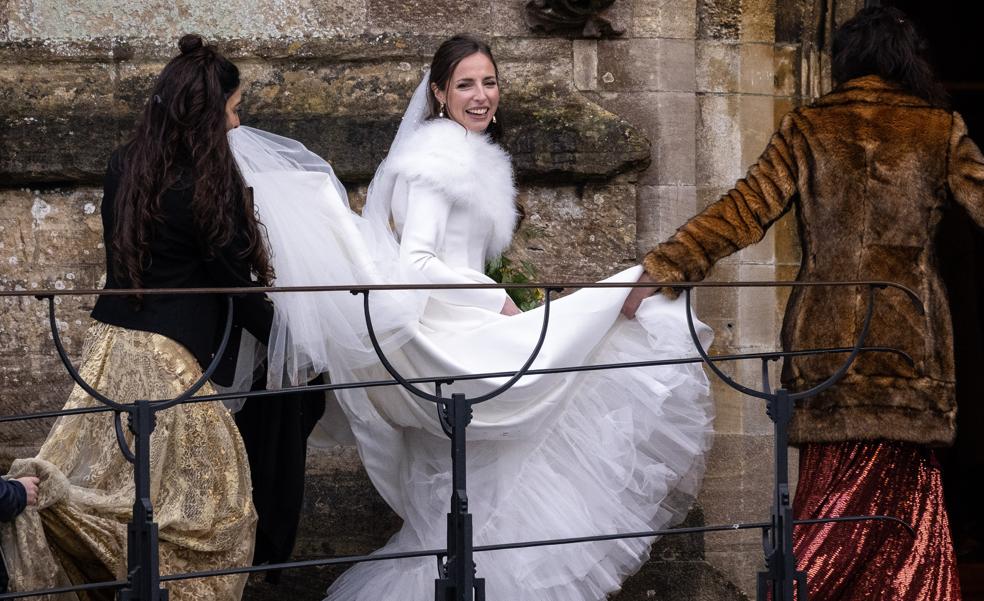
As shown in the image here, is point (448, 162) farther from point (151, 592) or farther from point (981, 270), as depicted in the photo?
point (981, 270)

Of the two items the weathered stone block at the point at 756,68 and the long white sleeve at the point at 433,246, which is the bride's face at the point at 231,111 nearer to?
the long white sleeve at the point at 433,246

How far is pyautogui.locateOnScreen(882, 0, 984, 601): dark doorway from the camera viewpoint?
8828 millimetres

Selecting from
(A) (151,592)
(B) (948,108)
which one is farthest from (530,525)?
(B) (948,108)

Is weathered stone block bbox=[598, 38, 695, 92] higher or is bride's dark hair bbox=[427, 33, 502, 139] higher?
weathered stone block bbox=[598, 38, 695, 92]

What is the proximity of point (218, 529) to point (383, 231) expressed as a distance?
1129 mm

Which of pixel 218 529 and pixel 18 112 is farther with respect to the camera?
pixel 18 112

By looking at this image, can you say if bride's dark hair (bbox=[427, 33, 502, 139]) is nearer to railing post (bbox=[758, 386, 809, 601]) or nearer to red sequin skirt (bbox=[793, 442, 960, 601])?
railing post (bbox=[758, 386, 809, 601])

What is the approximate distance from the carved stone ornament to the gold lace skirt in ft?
7.35

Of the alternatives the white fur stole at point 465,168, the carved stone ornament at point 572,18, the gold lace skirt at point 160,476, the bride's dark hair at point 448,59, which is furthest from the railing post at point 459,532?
the carved stone ornament at point 572,18

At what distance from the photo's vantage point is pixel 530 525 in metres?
4.93

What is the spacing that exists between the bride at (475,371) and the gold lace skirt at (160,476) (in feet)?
1.05

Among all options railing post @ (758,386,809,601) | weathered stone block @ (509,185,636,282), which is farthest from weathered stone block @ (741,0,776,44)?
railing post @ (758,386,809,601)

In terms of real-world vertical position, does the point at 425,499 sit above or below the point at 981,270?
below

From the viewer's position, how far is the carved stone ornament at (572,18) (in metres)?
6.18
